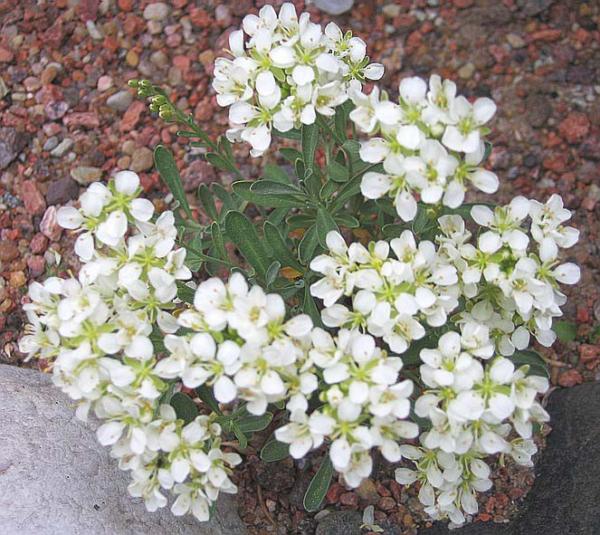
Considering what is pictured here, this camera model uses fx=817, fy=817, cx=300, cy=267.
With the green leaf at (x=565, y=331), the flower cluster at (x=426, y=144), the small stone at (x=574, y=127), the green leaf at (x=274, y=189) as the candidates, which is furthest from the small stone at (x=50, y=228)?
the small stone at (x=574, y=127)

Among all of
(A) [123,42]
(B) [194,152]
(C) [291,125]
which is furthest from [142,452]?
(A) [123,42]

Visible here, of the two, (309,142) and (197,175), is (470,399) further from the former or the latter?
(197,175)

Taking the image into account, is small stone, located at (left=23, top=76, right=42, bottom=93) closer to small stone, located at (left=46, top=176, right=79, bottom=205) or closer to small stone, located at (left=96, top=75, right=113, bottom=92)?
small stone, located at (left=96, top=75, right=113, bottom=92)

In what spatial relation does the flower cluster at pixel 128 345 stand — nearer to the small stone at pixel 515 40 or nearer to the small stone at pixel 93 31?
the small stone at pixel 93 31

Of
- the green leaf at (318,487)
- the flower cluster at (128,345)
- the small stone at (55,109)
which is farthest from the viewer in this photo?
the small stone at (55,109)

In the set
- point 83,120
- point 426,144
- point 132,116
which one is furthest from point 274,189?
point 83,120

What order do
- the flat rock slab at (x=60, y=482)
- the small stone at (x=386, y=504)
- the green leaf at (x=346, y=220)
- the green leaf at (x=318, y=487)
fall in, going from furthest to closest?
the small stone at (x=386, y=504) → the green leaf at (x=346, y=220) → the green leaf at (x=318, y=487) → the flat rock slab at (x=60, y=482)
